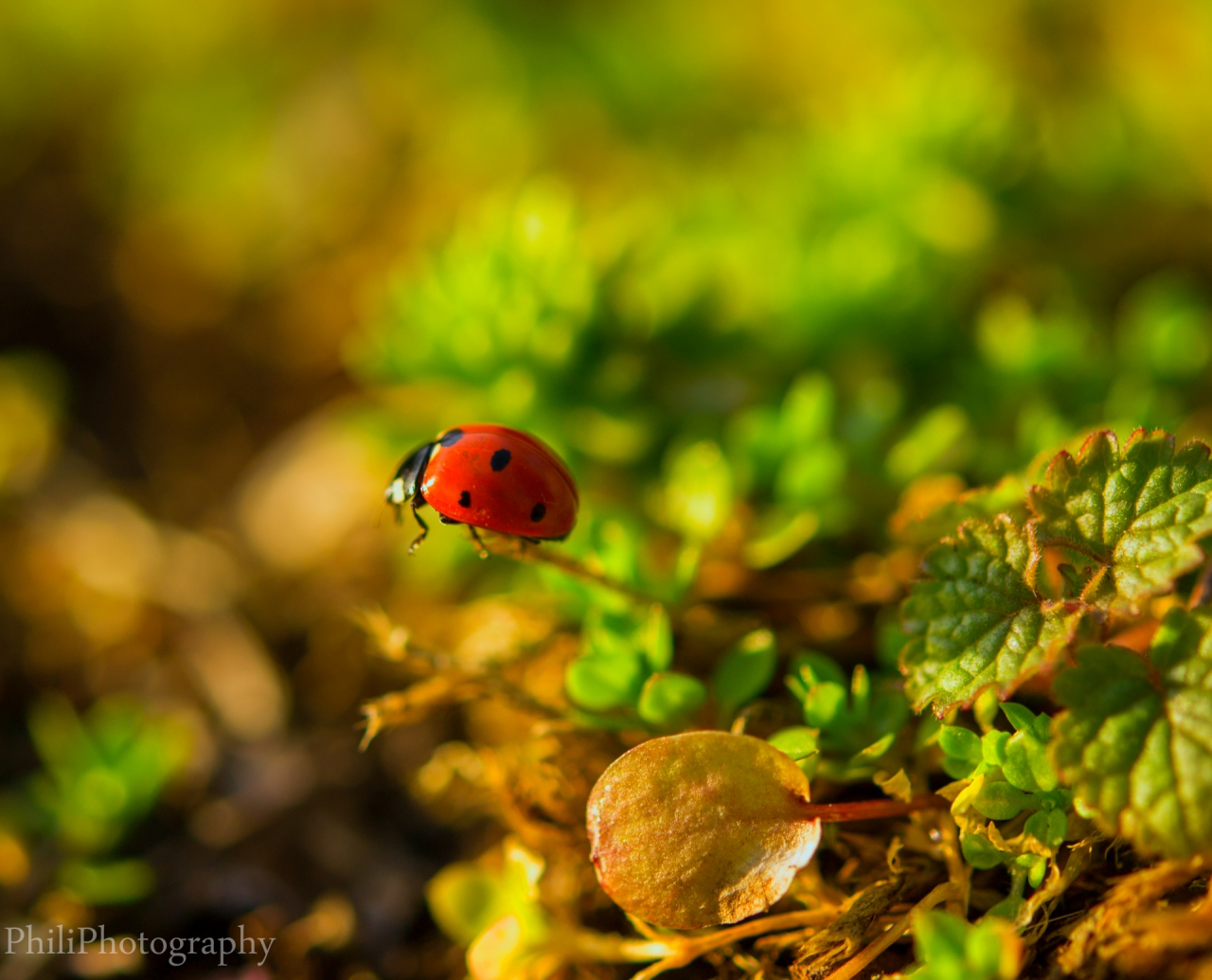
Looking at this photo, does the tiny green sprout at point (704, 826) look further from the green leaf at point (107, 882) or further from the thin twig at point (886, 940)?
the green leaf at point (107, 882)

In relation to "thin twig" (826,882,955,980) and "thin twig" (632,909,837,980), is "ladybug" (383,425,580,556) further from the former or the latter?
"thin twig" (826,882,955,980)

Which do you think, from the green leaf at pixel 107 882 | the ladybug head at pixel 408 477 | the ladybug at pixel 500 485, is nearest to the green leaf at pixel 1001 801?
the ladybug at pixel 500 485

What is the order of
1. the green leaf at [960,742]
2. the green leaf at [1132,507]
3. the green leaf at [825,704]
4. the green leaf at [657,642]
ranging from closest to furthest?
the green leaf at [1132,507], the green leaf at [960,742], the green leaf at [825,704], the green leaf at [657,642]

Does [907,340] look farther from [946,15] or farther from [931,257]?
[946,15]

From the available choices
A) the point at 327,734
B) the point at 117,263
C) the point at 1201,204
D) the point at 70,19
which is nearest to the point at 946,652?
the point at 327,734

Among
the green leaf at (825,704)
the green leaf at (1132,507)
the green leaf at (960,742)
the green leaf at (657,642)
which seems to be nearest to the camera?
the green leaf at (1132,507)

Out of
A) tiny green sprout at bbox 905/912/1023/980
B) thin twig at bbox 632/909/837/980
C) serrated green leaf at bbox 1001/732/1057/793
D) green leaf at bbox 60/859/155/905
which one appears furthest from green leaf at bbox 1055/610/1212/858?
green leaf at bbox 60/859/155/905

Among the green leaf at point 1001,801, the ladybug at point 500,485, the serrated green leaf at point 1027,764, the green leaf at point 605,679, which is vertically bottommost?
the green leaf at point 1001,801
